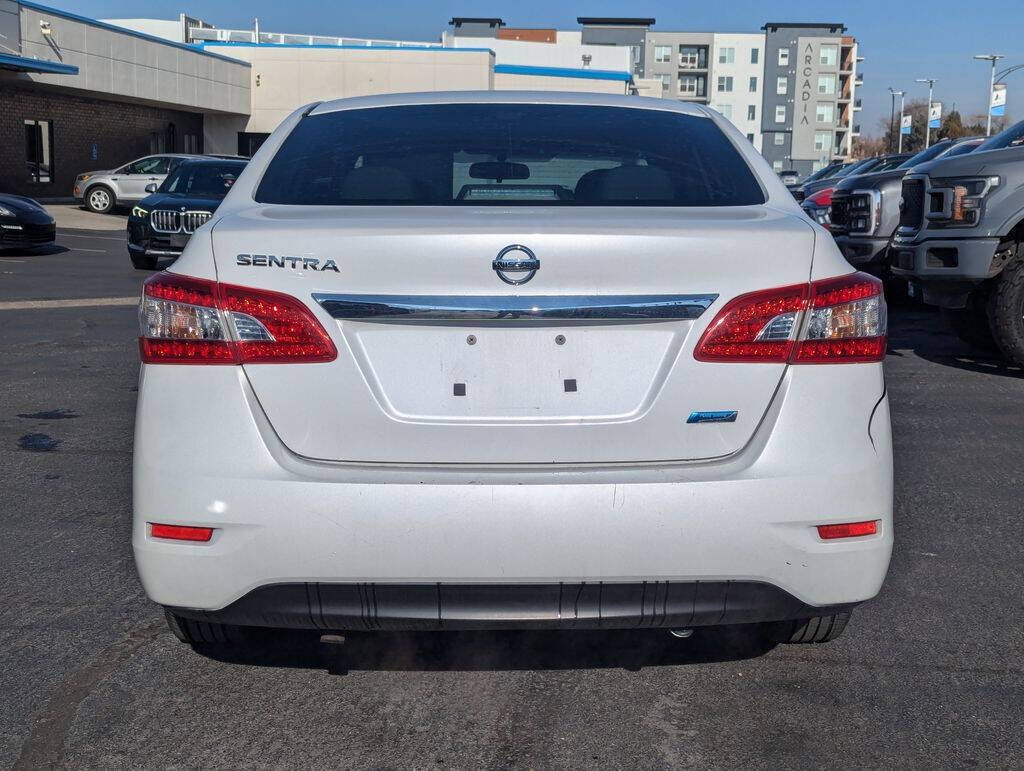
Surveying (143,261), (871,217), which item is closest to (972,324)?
(871,217)

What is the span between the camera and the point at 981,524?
5.03m

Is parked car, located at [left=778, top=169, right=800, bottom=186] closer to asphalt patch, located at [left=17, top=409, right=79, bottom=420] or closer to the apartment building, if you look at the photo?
asphalt patch, located at [left=17, top=409, right=79, bottom=420]

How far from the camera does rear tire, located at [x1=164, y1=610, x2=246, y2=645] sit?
10.7 feet

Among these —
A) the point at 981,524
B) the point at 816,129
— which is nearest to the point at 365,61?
the point at 981,524

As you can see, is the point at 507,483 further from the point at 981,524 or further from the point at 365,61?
the point at 365,61

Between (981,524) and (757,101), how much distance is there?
4662 inches

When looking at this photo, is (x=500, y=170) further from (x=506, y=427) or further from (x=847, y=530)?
(x=847, y=530)

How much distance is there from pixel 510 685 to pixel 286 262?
4.52ft

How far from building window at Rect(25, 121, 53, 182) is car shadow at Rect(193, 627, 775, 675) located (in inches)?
1351

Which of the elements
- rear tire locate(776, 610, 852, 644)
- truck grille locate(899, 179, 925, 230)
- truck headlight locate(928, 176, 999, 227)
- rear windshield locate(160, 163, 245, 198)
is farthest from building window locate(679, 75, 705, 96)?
rear tire locate(776, 610, 852, 644)

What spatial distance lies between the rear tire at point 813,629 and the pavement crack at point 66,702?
1.93 m

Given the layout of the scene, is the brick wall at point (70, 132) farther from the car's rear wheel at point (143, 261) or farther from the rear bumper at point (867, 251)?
the rear bumper at point (867, 251)

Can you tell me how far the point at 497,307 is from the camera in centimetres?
274

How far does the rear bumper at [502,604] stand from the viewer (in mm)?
2797
